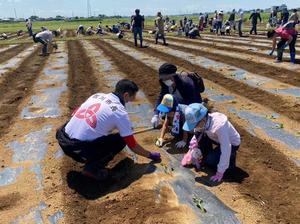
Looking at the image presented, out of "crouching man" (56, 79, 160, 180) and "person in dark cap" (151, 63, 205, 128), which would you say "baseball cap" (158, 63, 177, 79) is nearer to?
"person in dark cap" (151, 63, 205, 128)

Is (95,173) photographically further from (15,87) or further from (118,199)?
(15,87)

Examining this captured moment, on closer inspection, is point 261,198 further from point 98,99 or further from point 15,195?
point 15,195

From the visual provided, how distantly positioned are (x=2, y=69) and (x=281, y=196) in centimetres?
1292

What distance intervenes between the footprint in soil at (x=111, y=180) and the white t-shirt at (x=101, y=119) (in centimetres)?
70

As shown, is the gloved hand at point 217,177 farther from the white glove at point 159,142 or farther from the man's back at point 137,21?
the man's back at point 137,21

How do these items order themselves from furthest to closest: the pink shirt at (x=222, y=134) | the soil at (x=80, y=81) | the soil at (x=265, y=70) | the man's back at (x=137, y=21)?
1. the man's back at (x=137, y=21)
2. the soil at (x=265, y=70)
3. the soil at (x=80, y=81)
4. the pink shirt at (x=222, y=134)

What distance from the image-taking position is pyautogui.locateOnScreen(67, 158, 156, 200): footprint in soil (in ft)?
15.7

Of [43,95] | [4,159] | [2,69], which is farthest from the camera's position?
[2,69]

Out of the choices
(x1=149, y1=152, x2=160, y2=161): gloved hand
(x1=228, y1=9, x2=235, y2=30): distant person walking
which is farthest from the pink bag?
(x1=228, y1=9, x2=235, y2=30): distant person walking

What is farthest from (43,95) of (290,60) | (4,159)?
(290,60)

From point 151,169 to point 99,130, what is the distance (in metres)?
1.03

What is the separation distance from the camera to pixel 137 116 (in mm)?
7852

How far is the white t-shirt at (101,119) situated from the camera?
4535mm

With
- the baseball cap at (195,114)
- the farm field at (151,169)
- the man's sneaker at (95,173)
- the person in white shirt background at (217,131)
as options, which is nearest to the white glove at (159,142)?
the farm field at (151,169)
